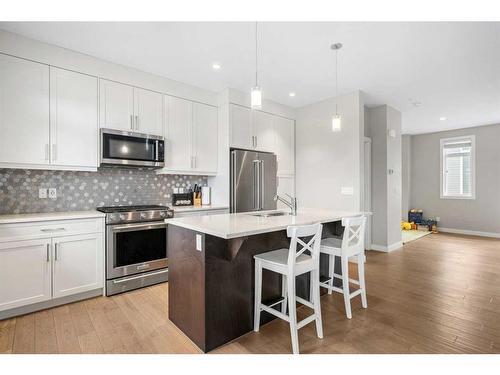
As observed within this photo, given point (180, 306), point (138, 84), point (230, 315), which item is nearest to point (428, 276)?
point (230, 315)

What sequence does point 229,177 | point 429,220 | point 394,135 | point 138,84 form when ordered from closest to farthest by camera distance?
1. point 138,84
2. point 229,177
3. point 394,135
4. point 429,220

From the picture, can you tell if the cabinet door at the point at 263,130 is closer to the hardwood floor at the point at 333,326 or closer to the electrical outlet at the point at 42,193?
→ the hardwood floor at the point at 333,326

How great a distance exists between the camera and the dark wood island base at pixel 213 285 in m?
1.95

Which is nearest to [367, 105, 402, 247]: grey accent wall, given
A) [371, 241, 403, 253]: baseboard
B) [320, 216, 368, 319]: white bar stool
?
[371, 241, 403, 253]: baseboard

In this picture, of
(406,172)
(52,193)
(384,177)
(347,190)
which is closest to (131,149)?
(52,193)

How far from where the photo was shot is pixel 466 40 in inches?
107

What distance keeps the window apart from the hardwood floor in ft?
13.7

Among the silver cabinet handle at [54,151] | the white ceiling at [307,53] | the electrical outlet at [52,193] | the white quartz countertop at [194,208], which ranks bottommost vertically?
the white quartz countertop at [194,208]

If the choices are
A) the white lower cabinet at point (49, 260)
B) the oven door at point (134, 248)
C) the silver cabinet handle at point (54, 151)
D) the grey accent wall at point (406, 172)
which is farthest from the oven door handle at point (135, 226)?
the grey accent wall at point (406, 172)

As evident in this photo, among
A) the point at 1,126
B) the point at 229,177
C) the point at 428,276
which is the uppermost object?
the point at 1,126

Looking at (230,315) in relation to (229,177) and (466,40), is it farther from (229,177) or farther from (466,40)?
(466,40)

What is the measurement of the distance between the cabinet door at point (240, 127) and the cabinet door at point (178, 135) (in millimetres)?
639

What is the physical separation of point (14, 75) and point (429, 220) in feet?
29.1

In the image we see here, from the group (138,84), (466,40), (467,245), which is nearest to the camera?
(466,40)
